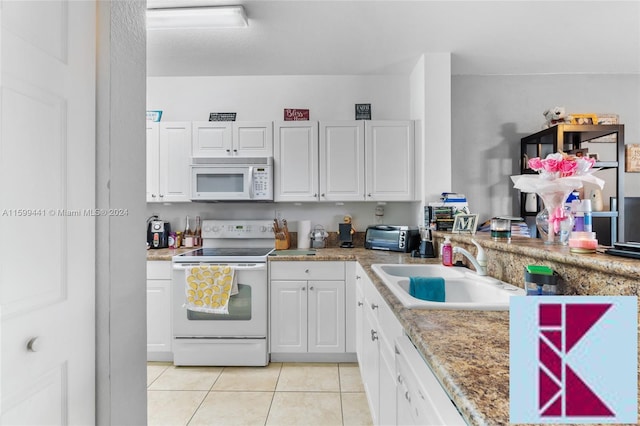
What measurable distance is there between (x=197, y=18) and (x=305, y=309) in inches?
90.3

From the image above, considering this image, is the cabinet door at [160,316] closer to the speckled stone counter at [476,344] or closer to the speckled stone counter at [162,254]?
the speckled stone counter at [162,254]

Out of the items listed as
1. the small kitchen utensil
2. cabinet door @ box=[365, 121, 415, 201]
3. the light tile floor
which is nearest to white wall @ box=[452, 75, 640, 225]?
cabinet door @ box=[365, 121, 415, 201]

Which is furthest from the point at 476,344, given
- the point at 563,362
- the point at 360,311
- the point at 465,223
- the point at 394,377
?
the point at 465,223

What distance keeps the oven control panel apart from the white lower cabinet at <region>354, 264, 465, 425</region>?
4.04ft

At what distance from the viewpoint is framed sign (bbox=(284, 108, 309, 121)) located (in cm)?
319

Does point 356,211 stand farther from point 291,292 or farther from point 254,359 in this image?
point 254,359

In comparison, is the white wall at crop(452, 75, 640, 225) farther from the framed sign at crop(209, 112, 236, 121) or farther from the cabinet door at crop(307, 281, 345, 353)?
the framed sign at crop(209, 112, 236, 121)

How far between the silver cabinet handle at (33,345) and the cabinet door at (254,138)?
7.73 ft

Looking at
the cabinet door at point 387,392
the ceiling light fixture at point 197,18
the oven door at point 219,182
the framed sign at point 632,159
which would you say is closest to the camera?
the cabinet door at point 387,392

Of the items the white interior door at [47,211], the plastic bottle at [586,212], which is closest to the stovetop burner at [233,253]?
the white interior door at [47,211]

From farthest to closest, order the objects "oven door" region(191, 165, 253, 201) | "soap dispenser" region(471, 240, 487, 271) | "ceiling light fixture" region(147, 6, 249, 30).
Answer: "oven door" region(191, 165, 253, 201), "ceiling light fixture" region(147, 6, 249, 30), "soap dispenser" region(471, 240, 487, 271)

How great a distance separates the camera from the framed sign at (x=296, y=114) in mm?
3191

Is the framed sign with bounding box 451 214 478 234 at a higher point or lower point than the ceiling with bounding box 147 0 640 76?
lower

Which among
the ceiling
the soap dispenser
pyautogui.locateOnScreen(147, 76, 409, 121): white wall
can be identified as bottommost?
the soap dispenser
